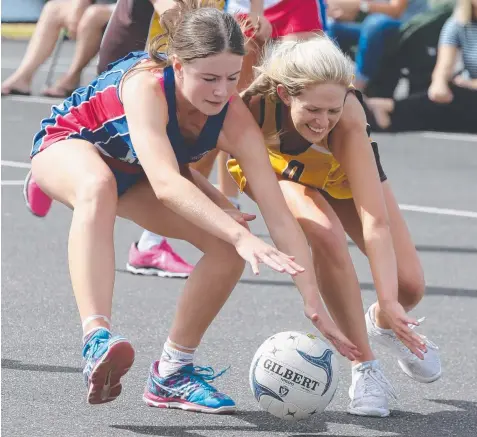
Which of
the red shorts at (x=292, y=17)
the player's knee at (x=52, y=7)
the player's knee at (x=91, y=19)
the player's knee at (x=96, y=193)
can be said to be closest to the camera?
the player's knee at (x=96, y=193)

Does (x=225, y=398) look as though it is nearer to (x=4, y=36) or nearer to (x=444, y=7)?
(x=444, y=7)

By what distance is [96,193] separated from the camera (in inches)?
169

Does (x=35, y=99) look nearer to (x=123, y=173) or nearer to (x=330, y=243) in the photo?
(x=123, y=173)

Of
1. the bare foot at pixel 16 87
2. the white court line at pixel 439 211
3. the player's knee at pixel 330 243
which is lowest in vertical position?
the bare foot at pixel 16 87

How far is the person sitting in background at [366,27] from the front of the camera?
12.7 m

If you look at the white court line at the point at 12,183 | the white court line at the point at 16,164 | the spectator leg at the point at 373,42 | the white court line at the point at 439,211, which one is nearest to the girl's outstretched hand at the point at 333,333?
the white court line at the point at 439,211

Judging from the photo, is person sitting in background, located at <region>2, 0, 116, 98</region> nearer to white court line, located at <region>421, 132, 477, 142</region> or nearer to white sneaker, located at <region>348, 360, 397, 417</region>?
white court line, located at <region>421, 132, 477, 142</region>

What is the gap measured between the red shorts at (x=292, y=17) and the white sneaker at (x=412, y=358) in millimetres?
2387

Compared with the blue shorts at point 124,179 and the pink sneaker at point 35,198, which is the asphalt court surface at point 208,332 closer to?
the pink sneaker at point 35,198

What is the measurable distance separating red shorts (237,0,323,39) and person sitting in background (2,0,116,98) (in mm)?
5399

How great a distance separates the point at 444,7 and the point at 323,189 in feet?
28.8

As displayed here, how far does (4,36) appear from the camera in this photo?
20.5 meters

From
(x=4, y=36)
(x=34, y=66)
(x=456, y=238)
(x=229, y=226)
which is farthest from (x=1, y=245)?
(x=4, y=36)

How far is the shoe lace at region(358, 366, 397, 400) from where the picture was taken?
458 cm
